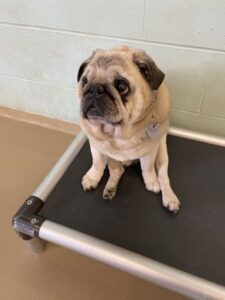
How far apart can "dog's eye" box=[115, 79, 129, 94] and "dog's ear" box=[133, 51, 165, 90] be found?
6 centimetres

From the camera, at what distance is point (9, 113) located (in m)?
1.68

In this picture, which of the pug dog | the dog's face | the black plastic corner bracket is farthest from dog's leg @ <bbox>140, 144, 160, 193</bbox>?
the black plastic corner bracket

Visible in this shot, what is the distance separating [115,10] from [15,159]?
2.89 feet

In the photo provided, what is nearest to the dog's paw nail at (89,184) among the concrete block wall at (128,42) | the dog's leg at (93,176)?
the dog's leg at (93,176)

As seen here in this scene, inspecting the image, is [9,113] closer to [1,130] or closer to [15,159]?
[1,130]

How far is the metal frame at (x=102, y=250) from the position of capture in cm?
74

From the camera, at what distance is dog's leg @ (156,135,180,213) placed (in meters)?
0.96

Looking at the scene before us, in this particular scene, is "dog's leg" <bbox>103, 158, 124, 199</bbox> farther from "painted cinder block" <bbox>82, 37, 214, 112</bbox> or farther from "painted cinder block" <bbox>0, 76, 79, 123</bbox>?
"painted cinder block" <bbox>0, 76, 79, 123</bbox>

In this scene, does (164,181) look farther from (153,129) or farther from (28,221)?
(28,221)

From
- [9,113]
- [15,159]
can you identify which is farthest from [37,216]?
[9,113]

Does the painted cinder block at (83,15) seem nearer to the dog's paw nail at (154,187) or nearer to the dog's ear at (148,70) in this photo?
the dog's ear at (148,70)

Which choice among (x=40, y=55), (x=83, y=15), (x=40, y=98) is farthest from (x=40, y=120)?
(x=83, y=15)

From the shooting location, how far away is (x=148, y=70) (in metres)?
0.74

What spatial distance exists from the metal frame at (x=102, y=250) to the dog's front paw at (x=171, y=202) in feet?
0.73
